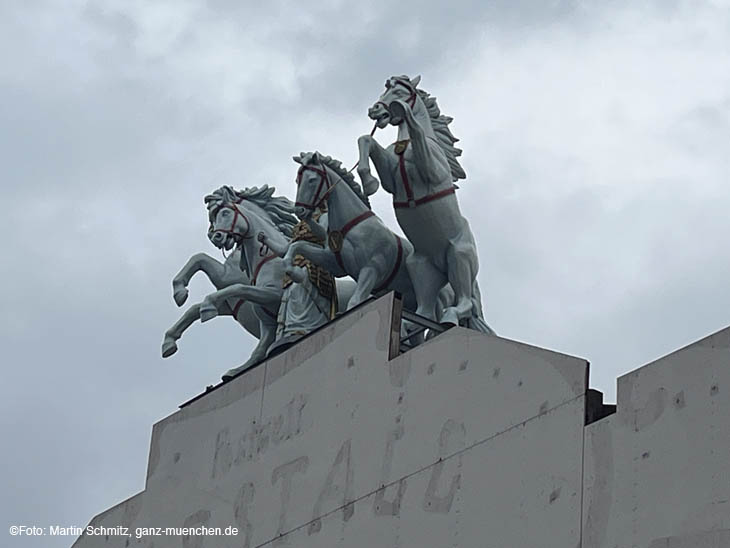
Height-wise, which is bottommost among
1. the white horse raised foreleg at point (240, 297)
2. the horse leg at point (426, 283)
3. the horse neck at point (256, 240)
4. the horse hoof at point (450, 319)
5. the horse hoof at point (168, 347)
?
the horse hoof at point (450, 319)

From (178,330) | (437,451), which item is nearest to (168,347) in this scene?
(178,330)

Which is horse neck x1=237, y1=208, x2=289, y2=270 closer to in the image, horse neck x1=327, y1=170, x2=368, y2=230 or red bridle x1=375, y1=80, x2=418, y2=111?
horse neck x1=327, y1=170, x2=368, y2=230

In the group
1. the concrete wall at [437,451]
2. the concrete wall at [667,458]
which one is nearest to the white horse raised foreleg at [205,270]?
the concrete wall at [437,451]

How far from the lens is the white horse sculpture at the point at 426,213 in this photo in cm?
2050

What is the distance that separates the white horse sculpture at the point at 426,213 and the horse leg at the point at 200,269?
463 cm

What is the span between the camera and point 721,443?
48.0 feet

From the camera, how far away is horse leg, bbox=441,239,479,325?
20.4m

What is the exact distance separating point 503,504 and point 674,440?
6.27 ft

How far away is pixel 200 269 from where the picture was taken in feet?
82.2

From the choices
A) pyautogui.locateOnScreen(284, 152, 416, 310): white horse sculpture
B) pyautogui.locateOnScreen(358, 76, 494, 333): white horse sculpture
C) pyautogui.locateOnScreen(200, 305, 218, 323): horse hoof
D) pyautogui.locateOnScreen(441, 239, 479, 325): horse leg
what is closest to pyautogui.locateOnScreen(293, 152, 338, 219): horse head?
pyautogui.locateOnScreen(284, 152, 416, 310): white horse sculpture

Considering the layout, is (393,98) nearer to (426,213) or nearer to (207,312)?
(426,213)

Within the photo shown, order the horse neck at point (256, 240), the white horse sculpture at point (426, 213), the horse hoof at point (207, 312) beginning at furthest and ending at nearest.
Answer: the horse neck at point (256, 240) < the horse hoof at point (207, 312) < the white horse sculpture at point (426, 213)

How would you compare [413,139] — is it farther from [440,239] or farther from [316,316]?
[316,316]

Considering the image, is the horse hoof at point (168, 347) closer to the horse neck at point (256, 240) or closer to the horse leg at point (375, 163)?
the horse neck at point (256, 240)
